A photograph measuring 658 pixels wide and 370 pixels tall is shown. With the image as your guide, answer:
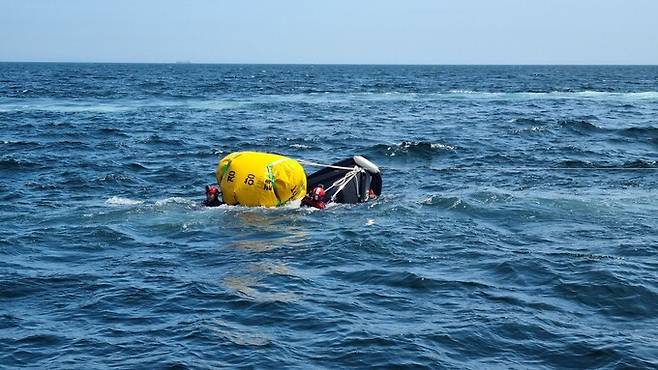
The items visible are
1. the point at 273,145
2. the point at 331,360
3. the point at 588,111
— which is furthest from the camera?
the point at 588,111

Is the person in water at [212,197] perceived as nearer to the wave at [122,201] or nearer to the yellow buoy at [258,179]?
the yellow buoy at [258,179]

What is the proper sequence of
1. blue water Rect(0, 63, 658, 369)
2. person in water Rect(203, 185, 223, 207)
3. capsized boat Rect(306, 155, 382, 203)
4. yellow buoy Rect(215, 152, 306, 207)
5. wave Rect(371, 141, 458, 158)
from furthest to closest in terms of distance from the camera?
wave Rect(371, 141, 458, 158) → capsized boat Rect(306, 155, 382, 203) → person in water Rect(203, 185, 223, 207) → yellow buoy Rect(215, 152, 306, 207) → blue water Rect(0, 63, 658, 369)

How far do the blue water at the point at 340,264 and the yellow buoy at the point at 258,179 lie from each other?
0.36m

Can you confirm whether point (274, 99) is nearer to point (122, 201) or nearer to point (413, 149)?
point (413, 149)

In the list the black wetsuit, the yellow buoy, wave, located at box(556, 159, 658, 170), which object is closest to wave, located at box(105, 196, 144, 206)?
the black wetsuit

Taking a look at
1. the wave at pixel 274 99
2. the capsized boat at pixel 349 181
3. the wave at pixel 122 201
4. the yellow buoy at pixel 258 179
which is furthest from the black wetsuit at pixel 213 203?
the wave at pixel 274 99

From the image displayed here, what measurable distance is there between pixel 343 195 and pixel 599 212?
6.08 m

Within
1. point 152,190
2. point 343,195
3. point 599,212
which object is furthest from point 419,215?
point 152,190

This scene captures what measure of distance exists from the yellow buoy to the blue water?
36 centimetres

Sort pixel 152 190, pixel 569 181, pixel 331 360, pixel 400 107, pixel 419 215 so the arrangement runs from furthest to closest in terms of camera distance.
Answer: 1. pixel 400 107
2. pixel 569 181
3. pixel 152 190
4. pixel 419 215
5. pixel 331 360

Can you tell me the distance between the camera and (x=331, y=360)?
32.1ft

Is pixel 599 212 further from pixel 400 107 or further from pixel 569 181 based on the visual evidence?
pixel 400 107

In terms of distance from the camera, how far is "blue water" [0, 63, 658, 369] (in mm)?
10227

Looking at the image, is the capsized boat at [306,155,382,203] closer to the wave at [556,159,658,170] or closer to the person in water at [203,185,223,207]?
the person in water at [203,185,223,207]
